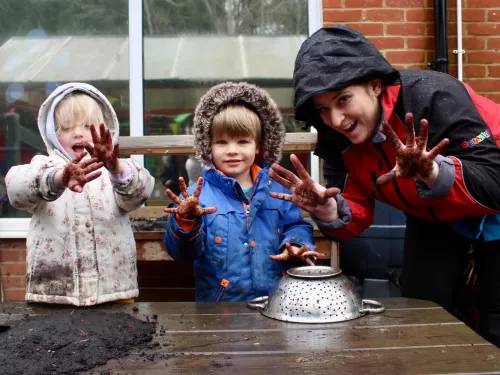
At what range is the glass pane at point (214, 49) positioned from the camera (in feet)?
14.9

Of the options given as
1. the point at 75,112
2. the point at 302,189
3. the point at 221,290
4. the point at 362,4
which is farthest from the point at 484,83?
the point at 75,112

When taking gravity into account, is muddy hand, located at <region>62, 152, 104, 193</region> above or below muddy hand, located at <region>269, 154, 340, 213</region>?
above

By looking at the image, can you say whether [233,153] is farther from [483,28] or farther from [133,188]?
[483,28]

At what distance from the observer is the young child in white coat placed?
243cm

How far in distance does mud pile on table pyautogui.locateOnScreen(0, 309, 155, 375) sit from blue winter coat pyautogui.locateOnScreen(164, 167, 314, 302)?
581 mm

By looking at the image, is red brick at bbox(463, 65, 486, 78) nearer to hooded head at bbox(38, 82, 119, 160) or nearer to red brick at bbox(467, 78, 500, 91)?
red brick at bbox(467, 78, 500, 91)

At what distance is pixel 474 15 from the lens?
4.09 metres

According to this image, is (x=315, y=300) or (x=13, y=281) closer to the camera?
(x=315, y=300)

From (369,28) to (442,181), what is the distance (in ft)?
7.54

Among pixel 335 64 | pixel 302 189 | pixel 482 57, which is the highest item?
pixel 482 57

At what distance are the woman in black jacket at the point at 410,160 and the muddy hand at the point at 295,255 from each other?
0.46ft

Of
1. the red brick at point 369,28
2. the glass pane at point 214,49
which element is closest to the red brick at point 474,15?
the red brick at point 369,28

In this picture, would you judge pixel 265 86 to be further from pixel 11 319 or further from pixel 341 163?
pixel 11 319

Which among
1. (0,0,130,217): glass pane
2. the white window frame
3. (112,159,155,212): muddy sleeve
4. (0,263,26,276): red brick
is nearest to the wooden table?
(112,159,155,212): muddy sleeve
